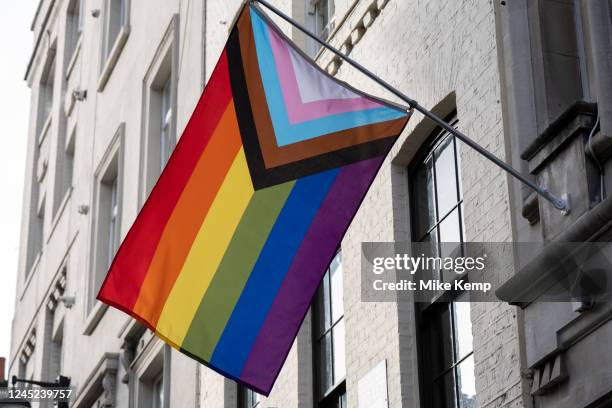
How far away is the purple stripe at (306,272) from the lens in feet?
33.1

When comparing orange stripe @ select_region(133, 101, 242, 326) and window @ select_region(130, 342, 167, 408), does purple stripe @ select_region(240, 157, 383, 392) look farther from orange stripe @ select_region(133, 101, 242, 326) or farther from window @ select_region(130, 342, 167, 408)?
window @ select_region(130, 342, 167, 408)

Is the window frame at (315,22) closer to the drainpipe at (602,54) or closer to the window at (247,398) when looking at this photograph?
the window at (247,398)

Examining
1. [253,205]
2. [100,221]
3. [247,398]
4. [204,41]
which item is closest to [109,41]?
[100,221]

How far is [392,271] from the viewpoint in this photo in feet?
41.2

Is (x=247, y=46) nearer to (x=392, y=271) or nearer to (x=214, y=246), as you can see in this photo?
(x=214, y=246)

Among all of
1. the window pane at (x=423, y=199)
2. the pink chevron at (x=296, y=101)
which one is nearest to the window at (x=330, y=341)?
the window pane at (x=423, y=199)

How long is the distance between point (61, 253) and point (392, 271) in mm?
16494

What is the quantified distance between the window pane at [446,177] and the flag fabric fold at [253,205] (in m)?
2.05

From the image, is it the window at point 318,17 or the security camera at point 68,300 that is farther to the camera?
the security camera at point 68,300

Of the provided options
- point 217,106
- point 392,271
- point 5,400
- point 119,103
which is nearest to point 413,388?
point 392,271

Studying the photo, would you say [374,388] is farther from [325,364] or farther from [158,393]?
[158,393]

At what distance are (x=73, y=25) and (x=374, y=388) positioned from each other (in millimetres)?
21883

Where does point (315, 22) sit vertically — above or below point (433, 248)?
above

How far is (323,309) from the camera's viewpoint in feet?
47.2
